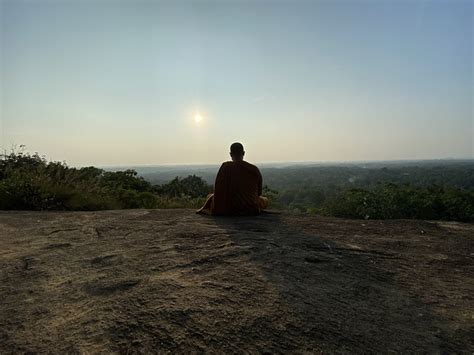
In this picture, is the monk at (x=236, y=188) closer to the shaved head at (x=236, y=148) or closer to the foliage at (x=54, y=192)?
the shaved head at (x=236, y=148)

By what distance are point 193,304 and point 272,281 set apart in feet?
2.17

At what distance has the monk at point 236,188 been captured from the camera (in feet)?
18.3

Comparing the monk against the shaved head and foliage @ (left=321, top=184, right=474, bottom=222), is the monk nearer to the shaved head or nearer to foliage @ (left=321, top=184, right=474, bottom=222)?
the shaved head

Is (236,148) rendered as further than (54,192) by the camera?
No

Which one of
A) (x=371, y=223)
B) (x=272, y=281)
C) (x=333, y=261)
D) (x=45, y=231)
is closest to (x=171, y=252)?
(x=272, y=281)

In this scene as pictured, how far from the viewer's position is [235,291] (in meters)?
2.46

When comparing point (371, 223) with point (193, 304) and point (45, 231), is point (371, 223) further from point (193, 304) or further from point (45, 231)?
point (45, 231)

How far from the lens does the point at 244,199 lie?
222 inches

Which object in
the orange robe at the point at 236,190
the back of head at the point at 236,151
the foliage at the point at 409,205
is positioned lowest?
the foliage at the point at 409,205

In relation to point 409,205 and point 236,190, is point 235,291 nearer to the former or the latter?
point 236,190

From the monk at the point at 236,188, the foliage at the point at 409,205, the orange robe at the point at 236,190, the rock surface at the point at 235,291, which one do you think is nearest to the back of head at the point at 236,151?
the monk at the point at 236,188

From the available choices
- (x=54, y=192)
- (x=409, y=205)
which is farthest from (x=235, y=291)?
(x=54, y=192)

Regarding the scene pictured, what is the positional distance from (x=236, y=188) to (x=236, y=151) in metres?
0.63

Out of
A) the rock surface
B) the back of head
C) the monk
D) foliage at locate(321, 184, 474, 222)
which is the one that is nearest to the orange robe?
the monk
